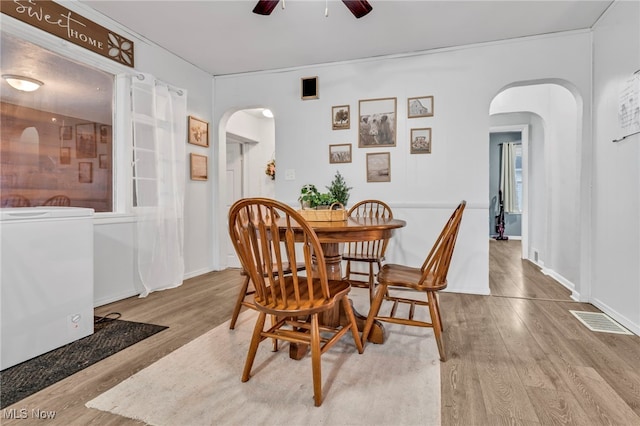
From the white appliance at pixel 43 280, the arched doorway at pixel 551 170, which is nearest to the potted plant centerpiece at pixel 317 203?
the white appliance at pixel 43 280

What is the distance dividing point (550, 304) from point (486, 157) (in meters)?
1.45

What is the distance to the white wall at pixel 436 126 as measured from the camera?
3.07 meters

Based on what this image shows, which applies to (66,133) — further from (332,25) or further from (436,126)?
(436,126)

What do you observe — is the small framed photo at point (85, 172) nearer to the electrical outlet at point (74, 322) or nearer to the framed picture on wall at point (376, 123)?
the electrical outlet at point (74, 322)

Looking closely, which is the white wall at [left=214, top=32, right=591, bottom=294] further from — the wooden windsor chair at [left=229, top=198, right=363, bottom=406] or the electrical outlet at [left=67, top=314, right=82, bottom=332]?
the electrical outlet at [left=67, top=314, right=82, bottom=332]

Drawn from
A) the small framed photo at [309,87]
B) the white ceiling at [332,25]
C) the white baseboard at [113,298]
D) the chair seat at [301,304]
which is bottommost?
the white baseboard at [113,298]

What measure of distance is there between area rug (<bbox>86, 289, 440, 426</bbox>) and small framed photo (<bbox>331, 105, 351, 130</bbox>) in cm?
241

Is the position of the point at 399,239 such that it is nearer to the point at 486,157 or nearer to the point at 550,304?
the point at 486,157

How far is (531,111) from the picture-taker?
434cm

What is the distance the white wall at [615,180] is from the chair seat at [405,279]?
1478 mm

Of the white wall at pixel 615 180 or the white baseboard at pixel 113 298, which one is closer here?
the white wall at pixel 615 180

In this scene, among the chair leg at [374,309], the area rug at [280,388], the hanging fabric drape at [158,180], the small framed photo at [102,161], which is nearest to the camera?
the area rug at [280,388]

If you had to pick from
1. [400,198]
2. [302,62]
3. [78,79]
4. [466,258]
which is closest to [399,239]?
[400,198]

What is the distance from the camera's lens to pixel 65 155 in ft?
8.41
